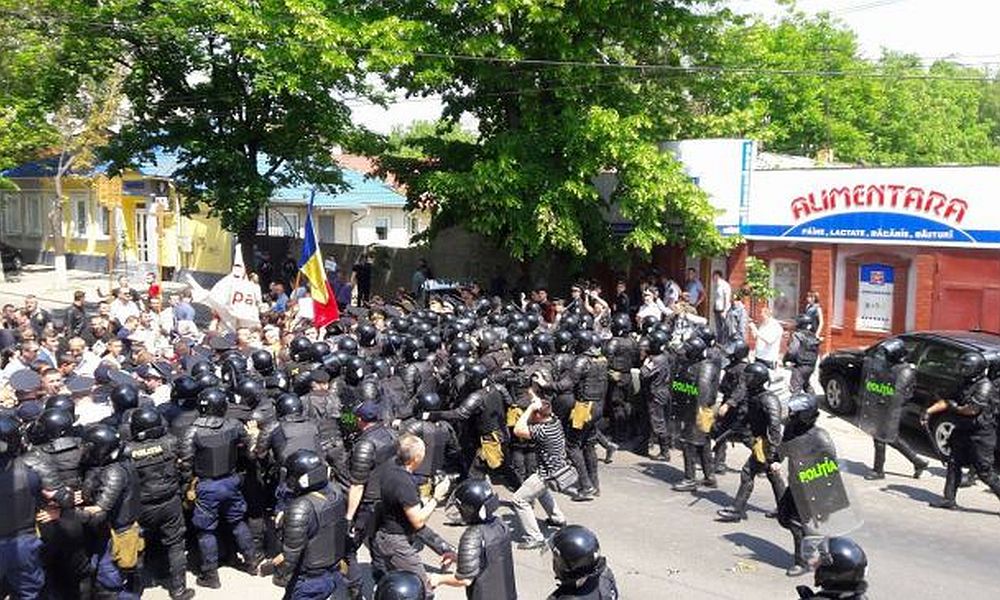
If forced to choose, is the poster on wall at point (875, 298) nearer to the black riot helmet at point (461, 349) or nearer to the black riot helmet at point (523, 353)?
the black riot helmet at point (523, 353)

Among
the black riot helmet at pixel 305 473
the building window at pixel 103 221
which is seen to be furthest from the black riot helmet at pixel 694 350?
the building window at pixel 103 221

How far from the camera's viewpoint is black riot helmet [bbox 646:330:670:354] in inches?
456

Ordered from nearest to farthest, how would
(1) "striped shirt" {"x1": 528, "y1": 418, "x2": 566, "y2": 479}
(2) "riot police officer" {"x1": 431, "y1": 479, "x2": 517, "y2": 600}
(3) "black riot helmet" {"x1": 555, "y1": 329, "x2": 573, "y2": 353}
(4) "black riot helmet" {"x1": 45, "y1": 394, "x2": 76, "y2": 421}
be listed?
1. (2) "riot police officer" {"x1": 431, "y1": 479, "x2": 517, "y2": 600}
2. (4) "black riot helmet" {"x1": 45, "y1": 394, "x2": 76, "y2": 421}
3. (1) "striped shirt" {"x1": 528, "y1": 418, "x2": 566, "y2": 479}
4. (3) "black riot helmet" {"x1": 555, "y1": 329, "x2": 573, "y2": 353}

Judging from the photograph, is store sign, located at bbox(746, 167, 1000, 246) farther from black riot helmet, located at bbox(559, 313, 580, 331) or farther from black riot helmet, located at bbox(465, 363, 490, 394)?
black riot helmet, located at bbox(465, 363, 490, 394)

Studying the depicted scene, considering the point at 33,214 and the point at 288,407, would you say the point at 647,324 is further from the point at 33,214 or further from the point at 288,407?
the point at 33,214

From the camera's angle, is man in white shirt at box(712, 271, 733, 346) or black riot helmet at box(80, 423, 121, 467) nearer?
black riot helmet at box(80, 423, 121, 467)

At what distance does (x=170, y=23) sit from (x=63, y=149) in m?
15.1

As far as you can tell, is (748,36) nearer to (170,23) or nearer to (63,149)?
(170,23)

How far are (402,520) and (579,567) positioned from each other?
83.7 inches

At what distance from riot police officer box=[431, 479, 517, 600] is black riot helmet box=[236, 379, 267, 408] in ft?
11.5

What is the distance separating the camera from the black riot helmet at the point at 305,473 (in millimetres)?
6246

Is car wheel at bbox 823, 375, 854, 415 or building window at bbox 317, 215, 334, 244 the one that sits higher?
building window at bbox 317, 215, 334, 244

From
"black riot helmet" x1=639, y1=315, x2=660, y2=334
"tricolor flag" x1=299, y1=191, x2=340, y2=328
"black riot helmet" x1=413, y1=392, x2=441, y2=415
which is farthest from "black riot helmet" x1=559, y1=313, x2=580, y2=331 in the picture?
"black riot helmet" x1=413, y1=392, x2=441, y2=415

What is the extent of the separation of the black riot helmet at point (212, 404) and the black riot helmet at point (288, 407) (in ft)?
1.48
